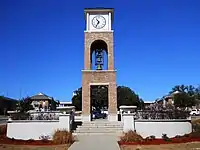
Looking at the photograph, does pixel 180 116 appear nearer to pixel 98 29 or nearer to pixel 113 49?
pixel 113 49

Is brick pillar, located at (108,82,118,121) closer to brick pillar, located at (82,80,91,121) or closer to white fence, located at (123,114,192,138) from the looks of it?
brick pillar, located at (82,80,91,121)

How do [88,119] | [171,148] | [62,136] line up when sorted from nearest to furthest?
[171,148] < [62,136] < [88,119]

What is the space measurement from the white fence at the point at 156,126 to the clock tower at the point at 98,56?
5806 mm

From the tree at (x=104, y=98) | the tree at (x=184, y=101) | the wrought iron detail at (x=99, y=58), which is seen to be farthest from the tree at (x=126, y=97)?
the wrought iron detail at (x=99, y=58)

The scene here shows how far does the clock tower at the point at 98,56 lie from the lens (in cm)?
2597

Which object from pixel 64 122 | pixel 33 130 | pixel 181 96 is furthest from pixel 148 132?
pixel 181 96

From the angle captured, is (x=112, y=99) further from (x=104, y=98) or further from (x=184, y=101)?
(x=184, y=101)

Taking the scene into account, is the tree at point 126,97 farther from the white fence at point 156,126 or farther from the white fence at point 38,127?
the white fence at point 38,127

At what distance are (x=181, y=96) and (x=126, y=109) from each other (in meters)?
58.7

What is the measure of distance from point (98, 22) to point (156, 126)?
1275 centimetres

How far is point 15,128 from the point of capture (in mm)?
20312

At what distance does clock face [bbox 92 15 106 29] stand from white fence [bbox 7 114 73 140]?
11093 mm

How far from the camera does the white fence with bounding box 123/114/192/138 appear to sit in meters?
19.7

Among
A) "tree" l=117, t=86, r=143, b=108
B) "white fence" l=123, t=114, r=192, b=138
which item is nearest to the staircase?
"white fence" l=123, t=114, r=192, b=138
